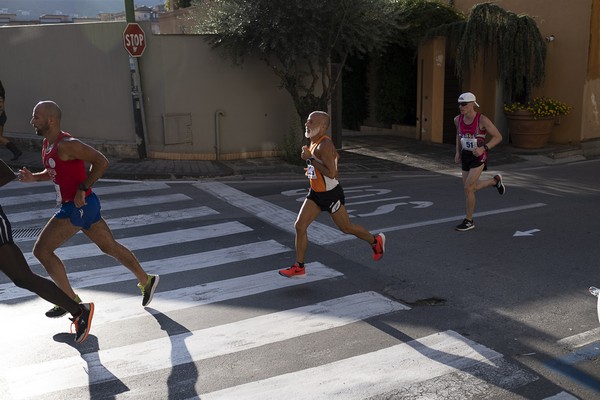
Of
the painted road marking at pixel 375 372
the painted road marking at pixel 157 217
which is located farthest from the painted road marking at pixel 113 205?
the painted road marking at pixel 375 372

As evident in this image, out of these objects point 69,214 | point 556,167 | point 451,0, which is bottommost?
point 556,167

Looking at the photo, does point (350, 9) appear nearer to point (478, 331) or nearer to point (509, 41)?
point (509, 41)

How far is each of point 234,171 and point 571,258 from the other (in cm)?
737

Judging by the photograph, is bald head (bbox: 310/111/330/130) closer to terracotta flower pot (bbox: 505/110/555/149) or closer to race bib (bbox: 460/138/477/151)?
race bib (bbox: 460/138/477/151)

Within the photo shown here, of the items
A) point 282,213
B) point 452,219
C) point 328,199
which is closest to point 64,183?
point 328,199

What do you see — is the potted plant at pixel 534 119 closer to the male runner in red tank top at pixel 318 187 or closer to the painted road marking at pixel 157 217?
the painted road marking at pixel 157 217

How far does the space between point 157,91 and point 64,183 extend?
8866mm

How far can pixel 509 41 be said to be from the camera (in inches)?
634

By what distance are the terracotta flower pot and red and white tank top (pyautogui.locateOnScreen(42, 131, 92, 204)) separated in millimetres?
12771

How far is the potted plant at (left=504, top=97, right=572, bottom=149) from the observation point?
52.9ft

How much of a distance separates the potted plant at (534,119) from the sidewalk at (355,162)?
0.32 m

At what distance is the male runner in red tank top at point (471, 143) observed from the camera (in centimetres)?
863

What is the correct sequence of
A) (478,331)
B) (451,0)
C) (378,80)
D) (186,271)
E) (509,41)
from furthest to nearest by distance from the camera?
(378,80)
(451,0)
(509,41)
(186,271)
(478,331)

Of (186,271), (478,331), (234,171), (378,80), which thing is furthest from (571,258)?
(378,80)
